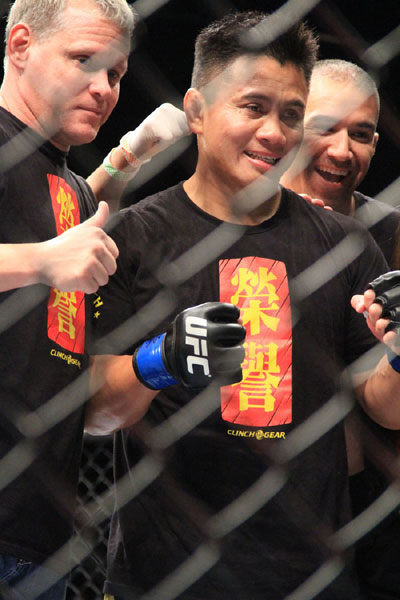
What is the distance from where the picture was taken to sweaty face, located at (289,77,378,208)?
1.49m

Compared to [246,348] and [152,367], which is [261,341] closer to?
[246,348]

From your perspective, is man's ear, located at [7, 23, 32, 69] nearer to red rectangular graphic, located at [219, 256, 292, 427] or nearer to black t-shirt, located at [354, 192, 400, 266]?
red rectangular graphic, located at [219, 256, 292, 427]

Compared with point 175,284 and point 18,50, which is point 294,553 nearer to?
point 175,284

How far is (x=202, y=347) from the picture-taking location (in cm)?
97

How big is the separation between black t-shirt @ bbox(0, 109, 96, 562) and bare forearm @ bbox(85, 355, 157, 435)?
4 centimetres

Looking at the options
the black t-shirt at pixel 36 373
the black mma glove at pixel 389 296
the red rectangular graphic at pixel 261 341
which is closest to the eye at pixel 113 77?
the black t-shirt at pixel 36 373

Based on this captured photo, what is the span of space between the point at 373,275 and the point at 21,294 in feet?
1.68

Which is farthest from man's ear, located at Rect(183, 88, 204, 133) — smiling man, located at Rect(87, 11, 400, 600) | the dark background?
the dark background

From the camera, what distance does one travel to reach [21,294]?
102cm

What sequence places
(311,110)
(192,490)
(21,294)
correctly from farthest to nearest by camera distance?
(311,110)
(192,490)
(21,294)

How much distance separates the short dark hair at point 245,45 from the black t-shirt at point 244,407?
0.22 m

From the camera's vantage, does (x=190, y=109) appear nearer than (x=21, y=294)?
No

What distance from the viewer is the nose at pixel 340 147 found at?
1471mm

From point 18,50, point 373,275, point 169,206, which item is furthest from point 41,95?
point 373,275
